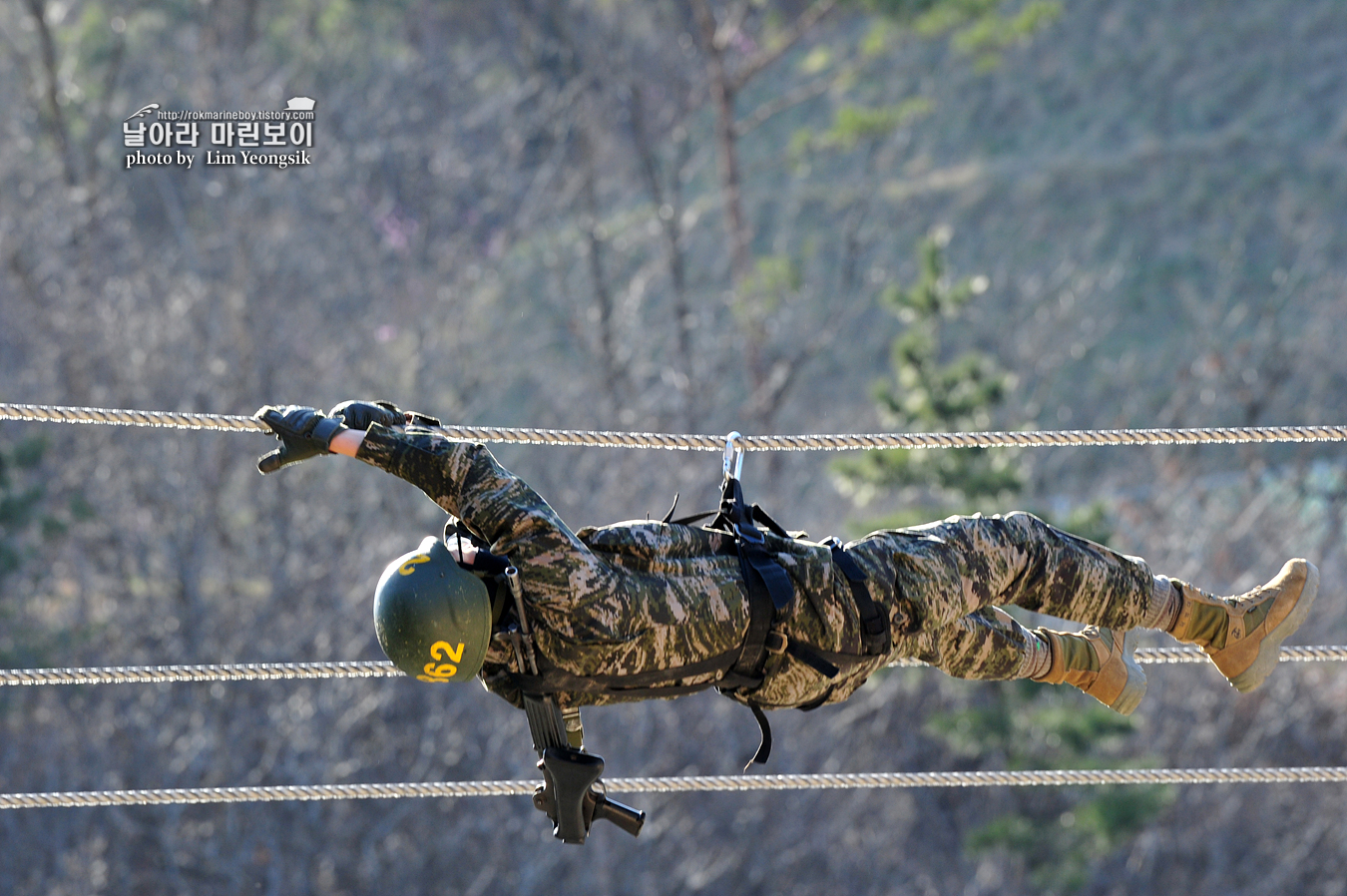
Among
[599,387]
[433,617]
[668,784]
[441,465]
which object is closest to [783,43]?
[599,387]

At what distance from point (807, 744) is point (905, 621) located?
36.6 feet

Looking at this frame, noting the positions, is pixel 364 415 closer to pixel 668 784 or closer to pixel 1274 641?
pixel 668 784

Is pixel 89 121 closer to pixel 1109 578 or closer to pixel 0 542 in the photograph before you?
pixel 0 542

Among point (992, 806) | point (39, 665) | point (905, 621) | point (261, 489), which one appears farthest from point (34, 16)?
point (905, 621)

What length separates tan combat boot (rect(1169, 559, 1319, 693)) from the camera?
3.52m

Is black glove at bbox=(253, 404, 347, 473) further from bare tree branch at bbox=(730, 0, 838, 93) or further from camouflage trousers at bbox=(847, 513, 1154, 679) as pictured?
bare tree branch at bbox=(730, 0, 838, 93)

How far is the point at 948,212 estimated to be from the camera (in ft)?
84.7

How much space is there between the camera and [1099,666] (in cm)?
357

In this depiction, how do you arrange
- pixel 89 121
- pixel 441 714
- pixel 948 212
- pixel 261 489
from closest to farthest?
1. pixel 441 714
2. pixel 261 489
3. pixel 89 121
4. pixel 948 212

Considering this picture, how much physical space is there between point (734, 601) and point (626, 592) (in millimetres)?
271

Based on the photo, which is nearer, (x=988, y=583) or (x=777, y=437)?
(x=777, y=437)

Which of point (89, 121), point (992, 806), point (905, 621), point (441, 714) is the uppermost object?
point (89, 121)

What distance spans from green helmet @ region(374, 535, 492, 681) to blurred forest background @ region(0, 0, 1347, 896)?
299 inches

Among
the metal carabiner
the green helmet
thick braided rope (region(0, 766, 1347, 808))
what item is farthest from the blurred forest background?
the green helmet
